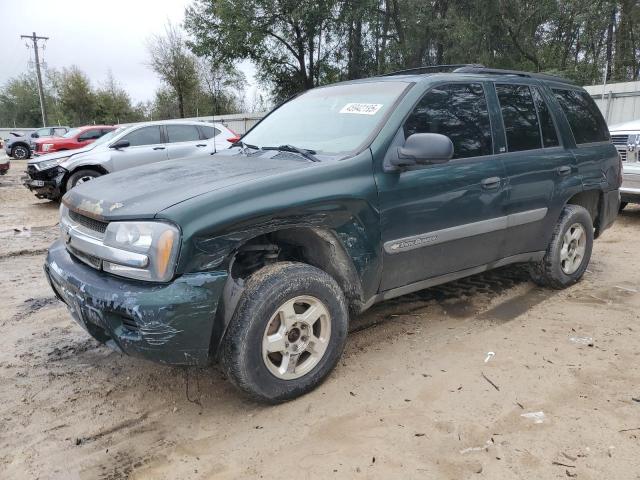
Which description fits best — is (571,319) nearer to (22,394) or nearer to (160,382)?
(160,382)

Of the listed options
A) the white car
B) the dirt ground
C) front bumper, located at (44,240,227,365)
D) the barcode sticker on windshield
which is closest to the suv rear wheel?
the white car

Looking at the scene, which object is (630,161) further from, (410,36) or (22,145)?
(22,145)

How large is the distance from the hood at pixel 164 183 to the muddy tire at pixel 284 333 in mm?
540

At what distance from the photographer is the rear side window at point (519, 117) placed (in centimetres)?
378

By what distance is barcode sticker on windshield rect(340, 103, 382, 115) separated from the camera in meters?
3.24

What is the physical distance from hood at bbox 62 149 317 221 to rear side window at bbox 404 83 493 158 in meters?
0.86

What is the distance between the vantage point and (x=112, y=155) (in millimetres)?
9234

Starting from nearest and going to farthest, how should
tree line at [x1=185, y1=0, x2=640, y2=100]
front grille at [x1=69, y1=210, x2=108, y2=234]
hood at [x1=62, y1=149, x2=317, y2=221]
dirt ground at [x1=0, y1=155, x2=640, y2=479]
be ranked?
dirt ground at [x1=0, y1=155, x2=640, y2=479], hood at [x1=62, y1=149, x2=317, y2=221], front grille at [x1=69, y1=210, x2=108, y2=234], tree line at [x1=185, y1=0, x2=640, y2=100]

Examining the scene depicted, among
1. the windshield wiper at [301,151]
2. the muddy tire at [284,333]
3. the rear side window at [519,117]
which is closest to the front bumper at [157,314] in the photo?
the muddy tire at [284,333]

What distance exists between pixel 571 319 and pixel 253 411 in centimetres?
259

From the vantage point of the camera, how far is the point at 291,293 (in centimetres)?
262

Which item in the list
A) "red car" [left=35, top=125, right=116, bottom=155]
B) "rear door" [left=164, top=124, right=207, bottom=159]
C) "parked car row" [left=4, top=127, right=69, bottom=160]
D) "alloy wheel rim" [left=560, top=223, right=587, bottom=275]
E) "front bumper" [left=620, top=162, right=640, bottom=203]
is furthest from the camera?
"parked car row" [left=4, top=127, right=69, bottom=160]

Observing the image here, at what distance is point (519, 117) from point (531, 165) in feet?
1.29

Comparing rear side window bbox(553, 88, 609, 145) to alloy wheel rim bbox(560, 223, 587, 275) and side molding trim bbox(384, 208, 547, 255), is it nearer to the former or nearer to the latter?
alloy wheel rim bbox(560, 223, 587, 275)
